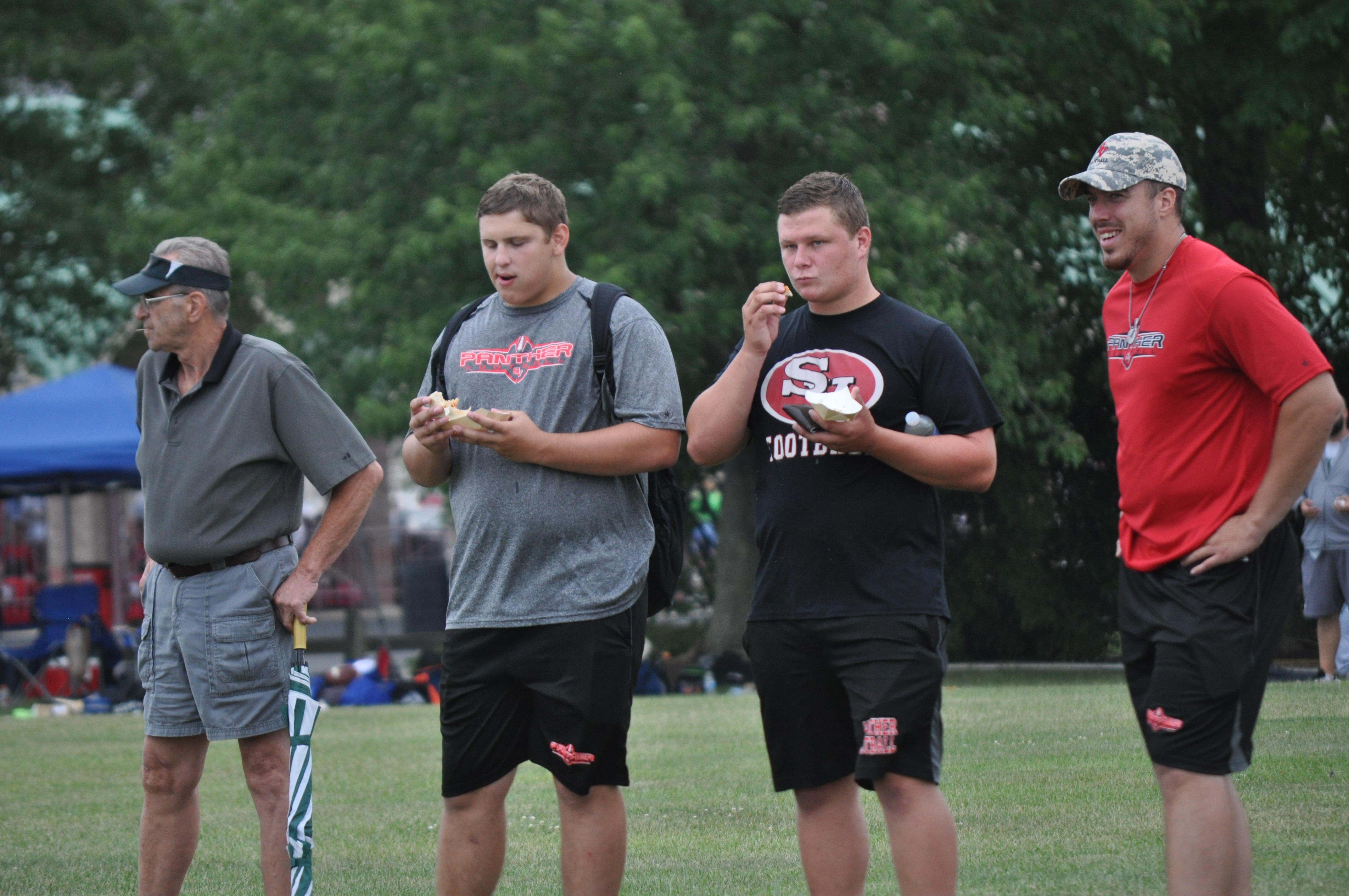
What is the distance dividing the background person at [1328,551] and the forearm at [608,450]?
8824mm

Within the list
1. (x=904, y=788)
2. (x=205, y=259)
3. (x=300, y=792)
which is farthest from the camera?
(x=205, y=259)

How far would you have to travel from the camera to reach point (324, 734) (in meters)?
10.9

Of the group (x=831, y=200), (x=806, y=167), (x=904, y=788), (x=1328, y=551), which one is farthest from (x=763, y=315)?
(x=806, y=167)

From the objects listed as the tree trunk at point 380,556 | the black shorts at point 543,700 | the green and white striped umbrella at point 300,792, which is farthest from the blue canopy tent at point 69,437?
the black shorts at point 543,700

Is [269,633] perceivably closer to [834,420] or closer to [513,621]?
[513,621]

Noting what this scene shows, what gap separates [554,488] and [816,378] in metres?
0.76

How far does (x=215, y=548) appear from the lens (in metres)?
4.49

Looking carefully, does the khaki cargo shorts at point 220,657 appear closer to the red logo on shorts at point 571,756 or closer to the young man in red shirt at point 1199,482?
the red logo on shorts at point 571,756

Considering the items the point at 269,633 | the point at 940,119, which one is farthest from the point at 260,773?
the point at 940,119

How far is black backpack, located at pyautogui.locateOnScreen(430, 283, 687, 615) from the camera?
4.09 meters

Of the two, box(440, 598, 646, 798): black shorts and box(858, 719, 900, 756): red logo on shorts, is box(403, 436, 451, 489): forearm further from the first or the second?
box(858, 719, 900, 756): red logo on shorts

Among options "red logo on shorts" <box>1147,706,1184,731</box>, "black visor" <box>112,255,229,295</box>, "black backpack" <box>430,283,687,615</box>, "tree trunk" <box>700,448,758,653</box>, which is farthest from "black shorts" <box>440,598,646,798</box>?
"tree trunk" <box>700,448,758,653</box>

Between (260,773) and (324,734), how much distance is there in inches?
259

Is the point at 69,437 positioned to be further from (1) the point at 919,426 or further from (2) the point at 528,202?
(1) the point at 919,426
